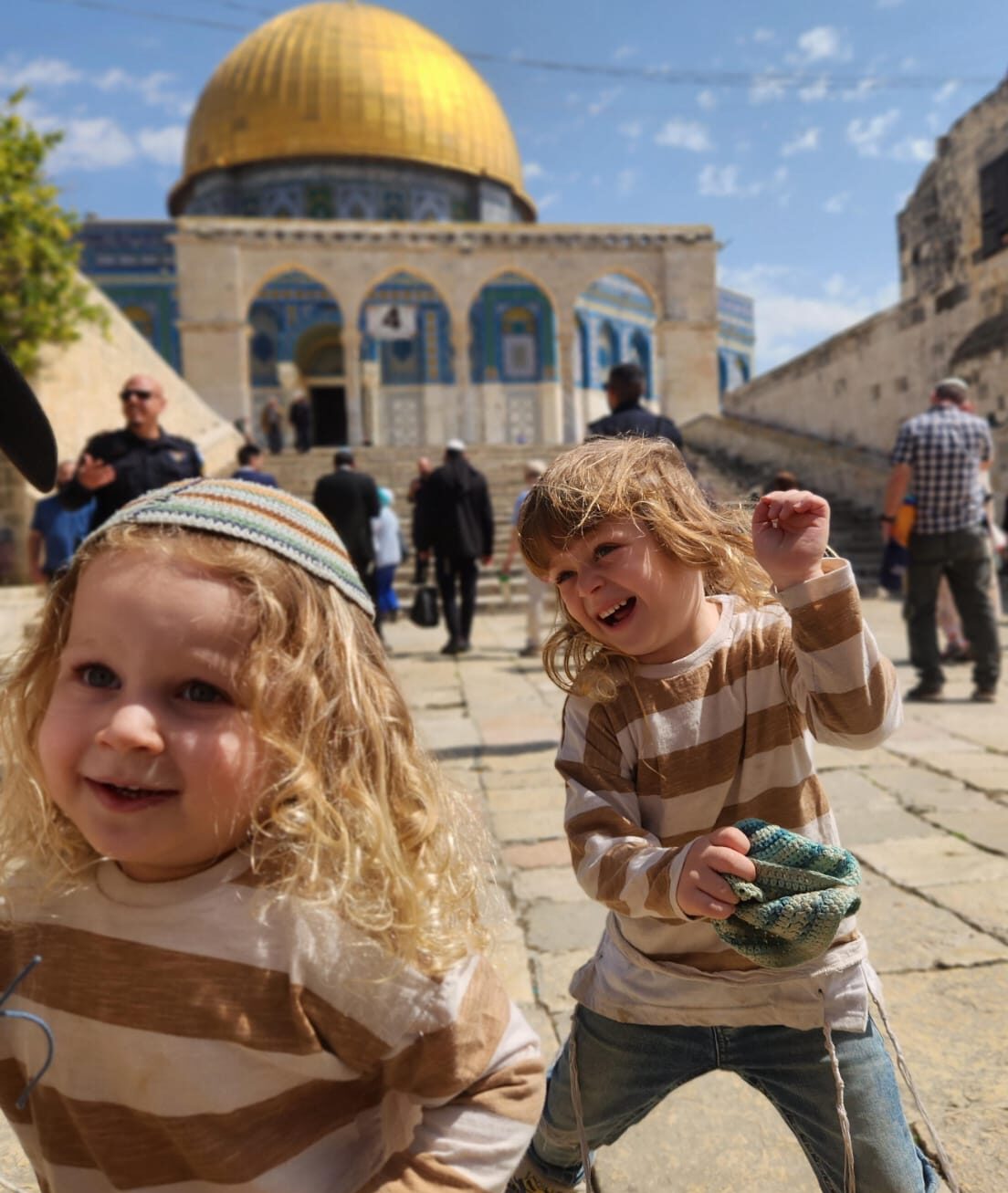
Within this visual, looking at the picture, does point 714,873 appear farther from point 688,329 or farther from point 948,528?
point 688,329

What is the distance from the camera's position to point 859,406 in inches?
520

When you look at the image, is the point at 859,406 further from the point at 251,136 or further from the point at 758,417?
the point at 251,136

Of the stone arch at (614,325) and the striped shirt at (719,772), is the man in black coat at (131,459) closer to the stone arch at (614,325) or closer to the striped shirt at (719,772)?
the striped shirt at (719,772)

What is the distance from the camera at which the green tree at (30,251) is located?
8.58 meters

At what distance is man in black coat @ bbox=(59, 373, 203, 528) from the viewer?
3771 millimetres

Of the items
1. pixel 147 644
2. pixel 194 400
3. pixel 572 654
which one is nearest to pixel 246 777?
pixel 147 644

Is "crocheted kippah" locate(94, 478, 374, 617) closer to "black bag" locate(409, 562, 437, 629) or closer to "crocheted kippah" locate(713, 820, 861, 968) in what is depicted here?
"crocheted kippah" locate(713, 820, 861, 968)

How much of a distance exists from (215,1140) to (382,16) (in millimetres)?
32233

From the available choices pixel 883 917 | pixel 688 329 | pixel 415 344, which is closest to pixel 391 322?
pixel 415 344

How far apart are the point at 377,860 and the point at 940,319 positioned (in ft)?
39.7

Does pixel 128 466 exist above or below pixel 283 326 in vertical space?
below

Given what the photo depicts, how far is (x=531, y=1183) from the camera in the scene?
4.62ft

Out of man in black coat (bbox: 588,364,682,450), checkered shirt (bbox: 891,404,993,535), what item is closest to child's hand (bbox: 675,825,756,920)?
man in black coat (bbox: 588,364,682,450)

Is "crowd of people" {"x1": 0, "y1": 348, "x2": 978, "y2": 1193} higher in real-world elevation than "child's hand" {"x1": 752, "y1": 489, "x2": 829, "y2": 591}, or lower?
lower
